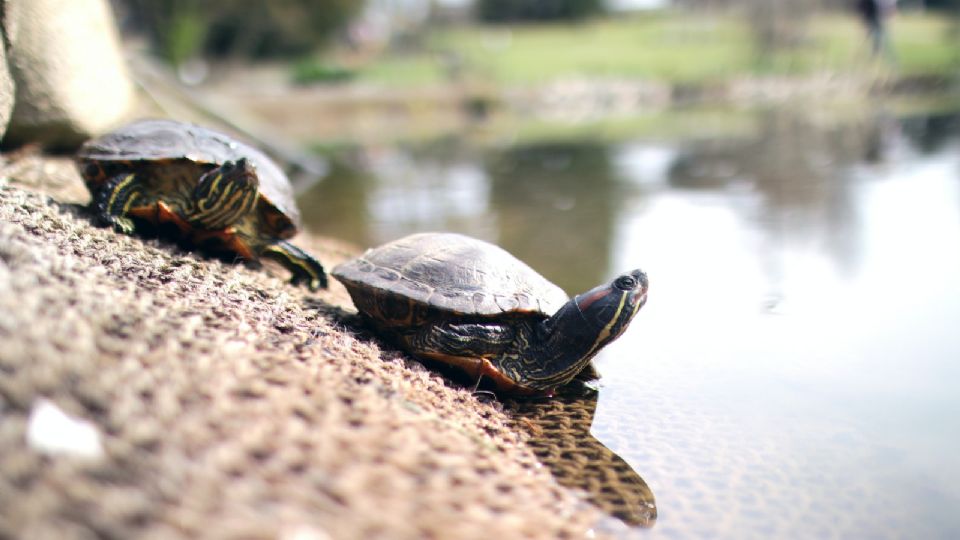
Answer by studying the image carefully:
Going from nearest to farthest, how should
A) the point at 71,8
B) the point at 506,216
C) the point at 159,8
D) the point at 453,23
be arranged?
the point at 71,8 < the point at 506,216 < the point at 159,8 < the point at 453,23

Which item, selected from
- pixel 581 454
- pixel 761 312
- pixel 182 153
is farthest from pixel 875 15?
pixel 581 454

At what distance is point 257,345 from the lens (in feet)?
7.40

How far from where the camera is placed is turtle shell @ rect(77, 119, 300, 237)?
3.34 metres

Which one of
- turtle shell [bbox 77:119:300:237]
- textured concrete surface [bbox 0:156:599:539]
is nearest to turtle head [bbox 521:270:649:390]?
textured concrete surface [bbox 0:156:599:539]

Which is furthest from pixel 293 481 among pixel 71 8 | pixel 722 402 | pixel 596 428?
pixel 71 8

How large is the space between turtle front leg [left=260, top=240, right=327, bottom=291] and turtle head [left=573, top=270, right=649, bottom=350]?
1521 mm

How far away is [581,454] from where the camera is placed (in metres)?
2.42

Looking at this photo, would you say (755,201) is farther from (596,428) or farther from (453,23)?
(453,23)

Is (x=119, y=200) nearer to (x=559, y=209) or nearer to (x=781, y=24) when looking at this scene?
(x=559, y=209)

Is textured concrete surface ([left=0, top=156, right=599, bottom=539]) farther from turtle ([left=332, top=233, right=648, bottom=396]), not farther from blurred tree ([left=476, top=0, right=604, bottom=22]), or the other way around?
blurred tree ([left=476, top=0, right=604, bottom=22])

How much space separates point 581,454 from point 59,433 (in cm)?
160

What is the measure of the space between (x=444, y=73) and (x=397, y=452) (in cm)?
2089

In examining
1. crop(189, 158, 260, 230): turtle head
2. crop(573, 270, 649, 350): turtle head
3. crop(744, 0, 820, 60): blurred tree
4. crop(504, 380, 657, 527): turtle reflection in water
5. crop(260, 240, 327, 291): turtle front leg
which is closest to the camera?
crop(504, 380, 657, 527): turtle reflection in water

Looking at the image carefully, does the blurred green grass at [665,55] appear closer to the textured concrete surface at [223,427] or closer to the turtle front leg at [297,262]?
the turtle front leg at [297,262]
